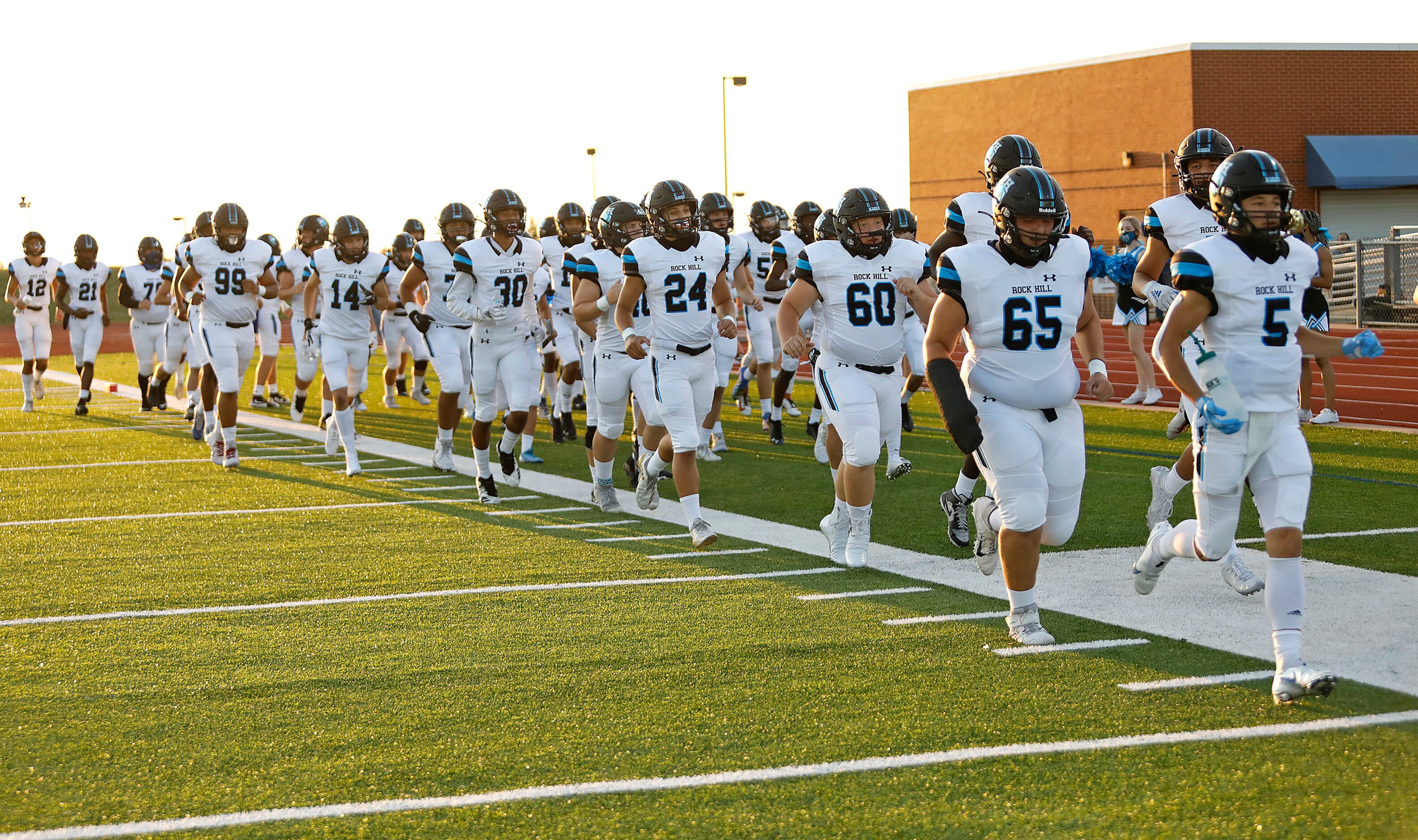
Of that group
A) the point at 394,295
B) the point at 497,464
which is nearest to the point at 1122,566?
the point at 497,464

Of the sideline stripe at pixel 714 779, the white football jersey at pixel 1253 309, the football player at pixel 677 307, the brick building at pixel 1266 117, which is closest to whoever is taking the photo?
the sideline stripe at pixel 714 779

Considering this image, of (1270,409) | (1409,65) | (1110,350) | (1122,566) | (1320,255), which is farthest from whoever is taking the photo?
(1409,65)

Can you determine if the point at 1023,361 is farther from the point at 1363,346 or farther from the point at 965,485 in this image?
the point at 965,485

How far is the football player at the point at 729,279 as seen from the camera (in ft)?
33.6

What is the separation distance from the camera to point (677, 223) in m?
8.30

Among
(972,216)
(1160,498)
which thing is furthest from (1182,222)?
(972,216)

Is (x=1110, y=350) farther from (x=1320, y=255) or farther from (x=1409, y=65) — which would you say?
(x=1409, y=65)

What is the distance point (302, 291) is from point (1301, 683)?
12449 mm

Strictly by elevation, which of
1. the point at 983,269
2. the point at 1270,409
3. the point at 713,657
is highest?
the point at 983,269

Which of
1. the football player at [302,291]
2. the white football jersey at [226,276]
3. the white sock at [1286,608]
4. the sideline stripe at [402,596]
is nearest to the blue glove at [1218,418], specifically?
the white sock at [1286,608]

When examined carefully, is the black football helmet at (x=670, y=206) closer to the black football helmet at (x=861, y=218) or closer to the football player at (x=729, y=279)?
the football player at (x=729, y=279)

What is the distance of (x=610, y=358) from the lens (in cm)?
988

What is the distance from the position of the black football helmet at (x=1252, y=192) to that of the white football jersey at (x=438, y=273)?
6990 millimetres

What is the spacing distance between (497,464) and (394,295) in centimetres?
635
